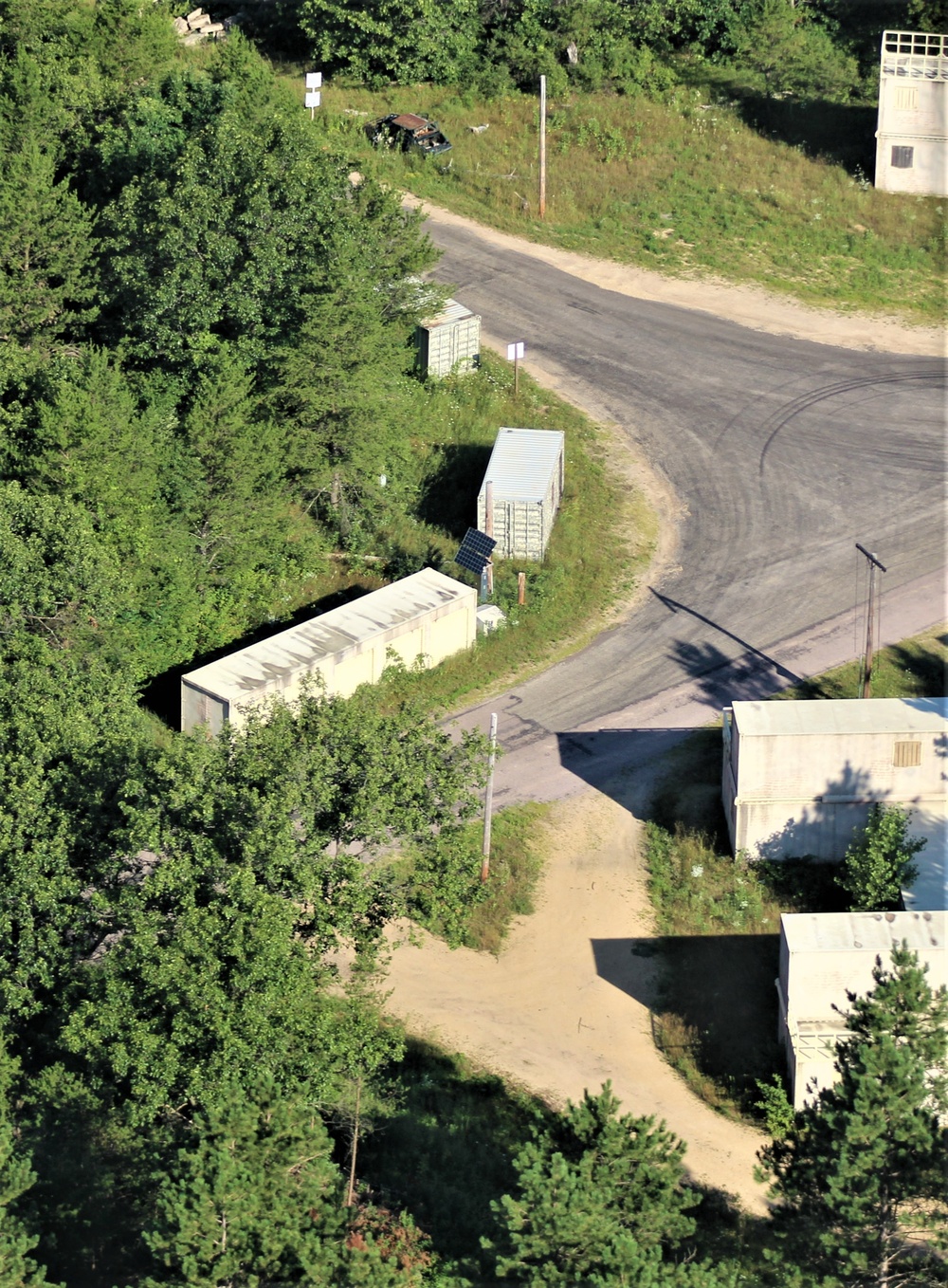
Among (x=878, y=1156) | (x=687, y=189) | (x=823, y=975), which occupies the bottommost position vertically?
(x=823, y=975)

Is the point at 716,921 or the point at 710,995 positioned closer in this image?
the point at 710,995

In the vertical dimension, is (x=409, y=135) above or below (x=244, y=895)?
above

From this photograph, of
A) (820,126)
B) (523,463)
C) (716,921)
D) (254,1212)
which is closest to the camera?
(254,1212)

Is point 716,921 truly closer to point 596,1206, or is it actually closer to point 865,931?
Result: point 865,931

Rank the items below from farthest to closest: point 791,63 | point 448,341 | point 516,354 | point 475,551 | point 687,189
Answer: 1. point 791,63
2. point 687,189
3. point 448,341
4. point 516,354
5. point 475,551

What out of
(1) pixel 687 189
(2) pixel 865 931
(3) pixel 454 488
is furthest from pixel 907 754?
(1) pixel 687 189

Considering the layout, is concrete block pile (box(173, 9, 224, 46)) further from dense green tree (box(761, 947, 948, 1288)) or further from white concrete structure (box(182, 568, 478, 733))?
dense green tree (box(761, 947, 948, 1288))

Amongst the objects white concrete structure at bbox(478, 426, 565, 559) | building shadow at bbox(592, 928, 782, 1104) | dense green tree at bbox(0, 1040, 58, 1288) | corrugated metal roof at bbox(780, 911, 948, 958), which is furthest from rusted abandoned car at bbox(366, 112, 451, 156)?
dense green tree at bbox(0, 1040, 58, 1288)

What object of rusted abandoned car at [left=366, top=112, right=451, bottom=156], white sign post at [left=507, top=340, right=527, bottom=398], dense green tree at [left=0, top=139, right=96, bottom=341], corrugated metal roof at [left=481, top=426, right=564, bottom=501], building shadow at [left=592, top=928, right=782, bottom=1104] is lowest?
building shadow at [left=592, top=928, right=782, bottom=1104]
